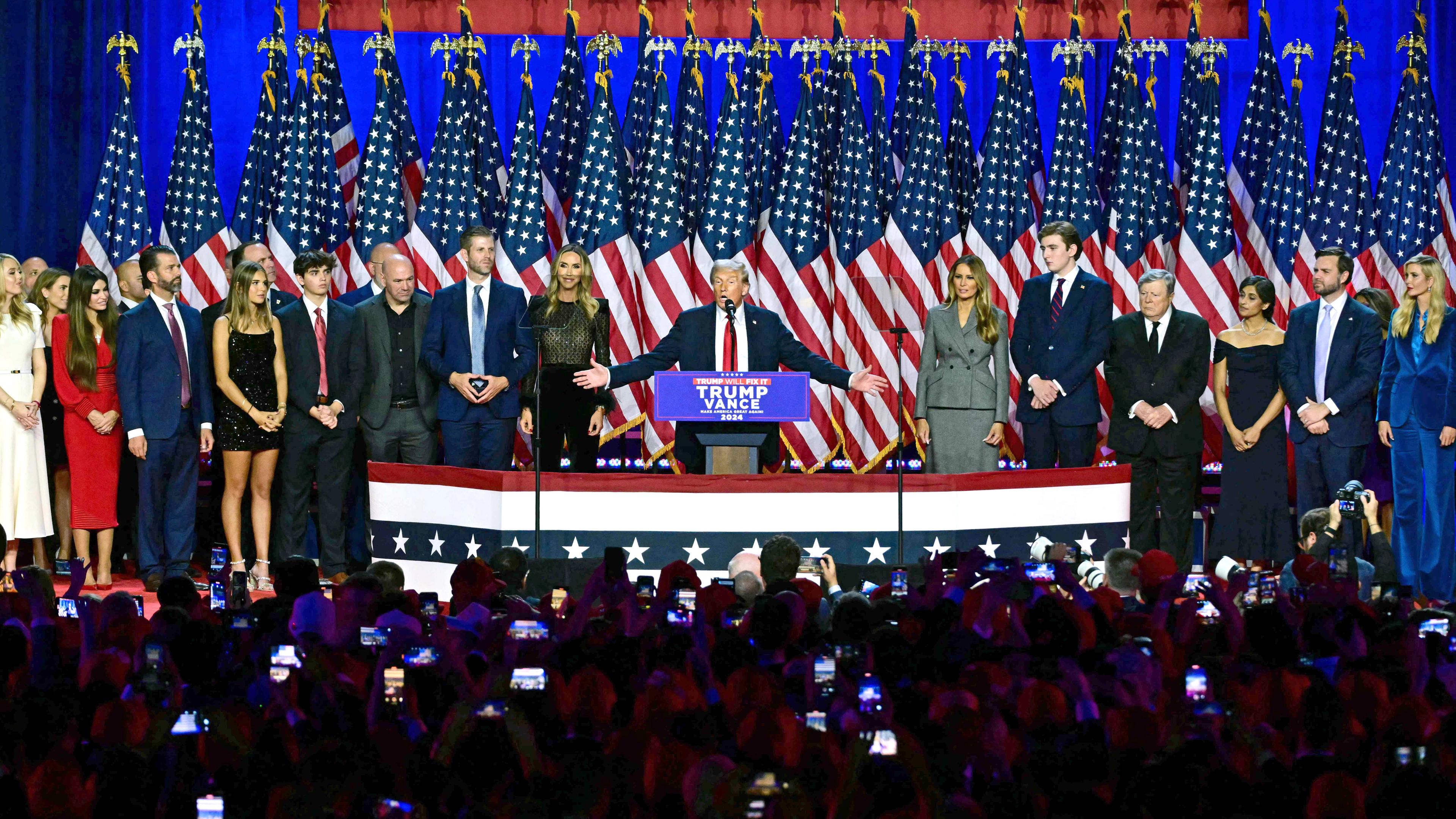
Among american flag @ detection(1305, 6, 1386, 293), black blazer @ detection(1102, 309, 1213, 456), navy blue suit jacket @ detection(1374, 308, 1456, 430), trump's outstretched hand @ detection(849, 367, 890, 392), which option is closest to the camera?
trump's outstretched hand @ detection(849, 367, 890, 392)

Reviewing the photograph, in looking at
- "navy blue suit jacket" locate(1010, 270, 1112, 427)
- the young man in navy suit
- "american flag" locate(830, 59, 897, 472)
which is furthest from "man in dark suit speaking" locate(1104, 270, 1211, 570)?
the young man in navy suit

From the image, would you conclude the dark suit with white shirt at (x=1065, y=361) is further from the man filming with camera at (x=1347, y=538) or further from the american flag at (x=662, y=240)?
the american flag at (x=662, y=240)

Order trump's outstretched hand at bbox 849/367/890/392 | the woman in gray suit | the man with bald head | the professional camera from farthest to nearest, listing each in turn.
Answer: the man with bald head
the woman in gray suit
trump's outstretched hand at bbox 849/367/890/392
the professional camera

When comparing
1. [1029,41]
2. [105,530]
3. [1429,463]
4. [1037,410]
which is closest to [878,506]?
[1037,410]

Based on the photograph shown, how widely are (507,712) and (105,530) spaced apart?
5.94m

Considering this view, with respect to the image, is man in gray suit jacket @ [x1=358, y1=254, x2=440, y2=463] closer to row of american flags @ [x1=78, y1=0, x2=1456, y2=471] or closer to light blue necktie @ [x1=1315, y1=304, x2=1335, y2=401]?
row of american flags @ [x1=78, y1=0, x2=1456, y2=471]

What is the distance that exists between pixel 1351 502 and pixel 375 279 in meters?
4.89

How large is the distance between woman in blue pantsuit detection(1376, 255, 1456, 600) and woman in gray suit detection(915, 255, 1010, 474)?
1.77 metres

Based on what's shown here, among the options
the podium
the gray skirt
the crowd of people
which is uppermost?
the podium

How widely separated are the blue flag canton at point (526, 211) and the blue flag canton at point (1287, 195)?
4.25 m

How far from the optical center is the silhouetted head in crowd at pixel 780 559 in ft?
12.7

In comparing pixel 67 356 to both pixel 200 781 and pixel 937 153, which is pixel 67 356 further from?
pixel 200 781

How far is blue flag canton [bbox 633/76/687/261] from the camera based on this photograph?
915cm

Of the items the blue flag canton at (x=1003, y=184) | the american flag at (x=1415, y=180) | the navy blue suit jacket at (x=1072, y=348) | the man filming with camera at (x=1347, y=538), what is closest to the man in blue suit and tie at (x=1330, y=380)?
the navy blue suit jacket at (x=1072, y=348)
